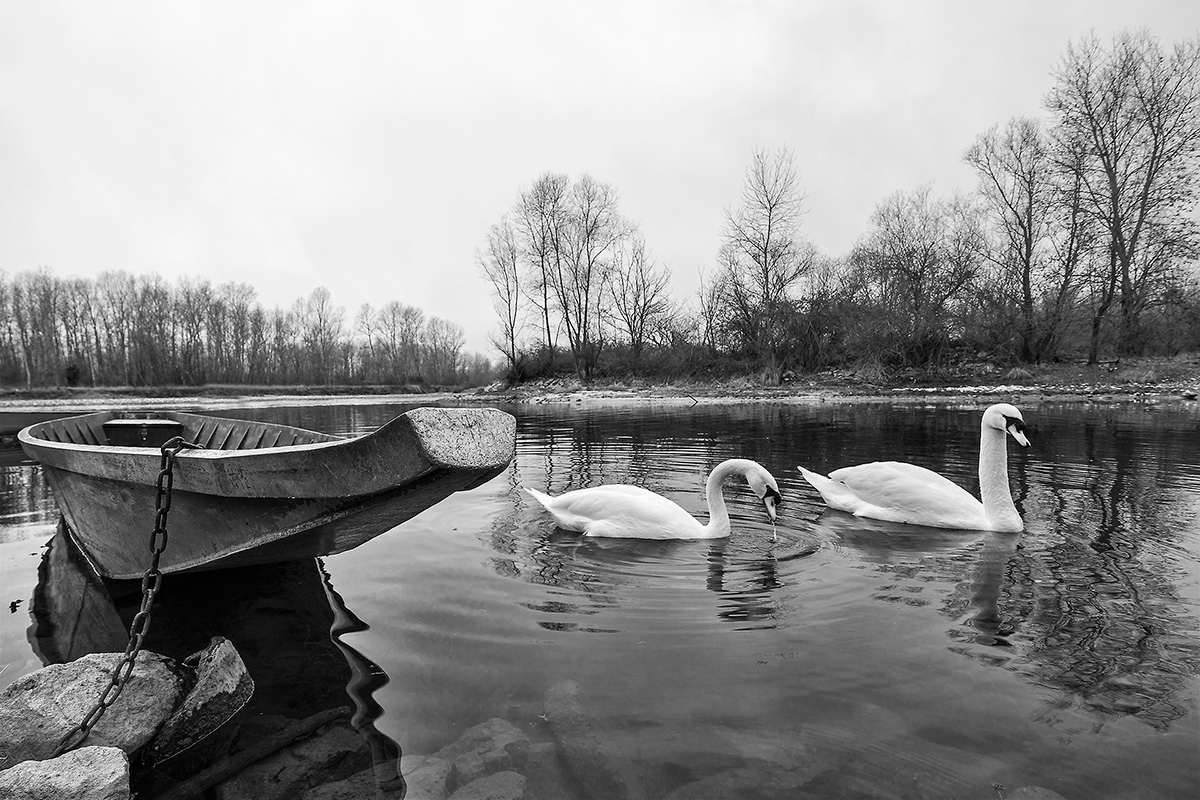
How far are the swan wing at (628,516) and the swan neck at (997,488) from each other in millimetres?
2919

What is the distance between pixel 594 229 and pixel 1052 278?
97.4 feet

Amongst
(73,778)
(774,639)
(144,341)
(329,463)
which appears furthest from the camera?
(144,341)

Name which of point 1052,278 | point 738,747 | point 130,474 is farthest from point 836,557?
point 1052,278

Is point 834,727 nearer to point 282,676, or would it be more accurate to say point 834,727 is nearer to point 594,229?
point 282,676

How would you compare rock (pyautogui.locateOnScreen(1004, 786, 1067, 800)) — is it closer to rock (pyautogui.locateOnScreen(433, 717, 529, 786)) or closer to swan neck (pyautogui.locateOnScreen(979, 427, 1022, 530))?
rock (pyautogui.locateOnScreen(433, 717, 529, 786))

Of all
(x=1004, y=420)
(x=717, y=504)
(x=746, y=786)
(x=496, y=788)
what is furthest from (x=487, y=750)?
(x=1004, y=420)

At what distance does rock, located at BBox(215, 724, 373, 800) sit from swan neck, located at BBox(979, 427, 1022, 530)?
19.1 feet

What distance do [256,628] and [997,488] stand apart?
257 inches

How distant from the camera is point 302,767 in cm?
244

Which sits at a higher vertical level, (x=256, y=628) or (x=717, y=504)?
(x=717, y=504)

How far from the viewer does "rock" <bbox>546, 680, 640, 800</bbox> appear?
224 centimetres

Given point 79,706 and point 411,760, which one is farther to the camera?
point 79,706

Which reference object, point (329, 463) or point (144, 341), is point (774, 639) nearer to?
point (329, 463)

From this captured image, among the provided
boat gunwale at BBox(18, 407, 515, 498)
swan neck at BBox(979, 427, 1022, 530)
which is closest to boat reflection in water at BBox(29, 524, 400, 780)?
boat gunwale at BBox(18, 407, 515, 498)
